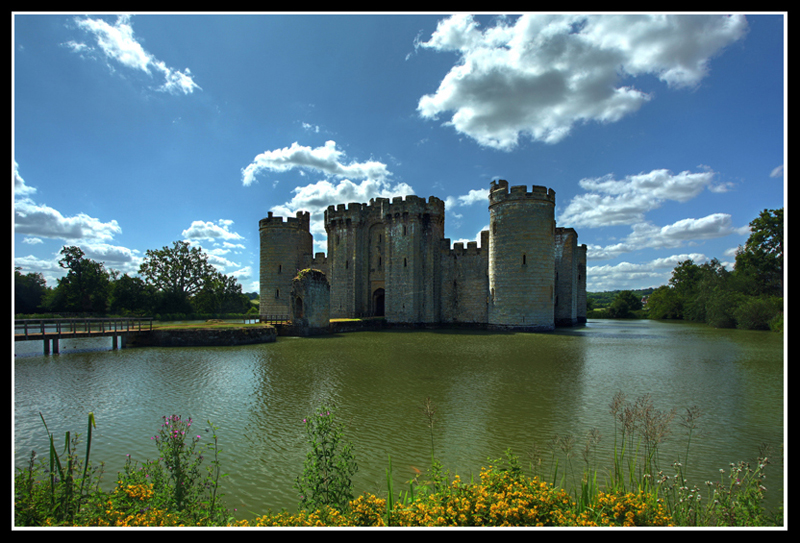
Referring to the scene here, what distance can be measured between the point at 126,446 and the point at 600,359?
49.3 ft

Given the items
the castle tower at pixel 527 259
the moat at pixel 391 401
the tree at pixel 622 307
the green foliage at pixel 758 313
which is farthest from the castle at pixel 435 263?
the tree at pixel 622 307

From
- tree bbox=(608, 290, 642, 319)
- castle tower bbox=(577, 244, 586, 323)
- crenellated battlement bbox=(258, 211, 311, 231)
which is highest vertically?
crenellated battlement bbox=(258, 211, 311, 231)

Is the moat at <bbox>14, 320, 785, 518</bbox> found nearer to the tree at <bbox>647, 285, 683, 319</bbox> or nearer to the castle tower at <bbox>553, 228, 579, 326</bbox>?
the castle tower at <bbox>553, 228, 579, 326</bbox>

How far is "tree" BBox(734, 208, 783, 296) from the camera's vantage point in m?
30.2

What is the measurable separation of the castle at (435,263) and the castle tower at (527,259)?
7 cm

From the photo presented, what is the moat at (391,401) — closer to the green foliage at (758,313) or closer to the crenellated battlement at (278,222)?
the green foliage at (758,313)

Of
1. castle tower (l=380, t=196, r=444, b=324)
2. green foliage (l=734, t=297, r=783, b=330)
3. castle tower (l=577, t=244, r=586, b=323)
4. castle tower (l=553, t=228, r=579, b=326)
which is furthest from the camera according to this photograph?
castle tower (l=577, t=244, r=586, b=323)

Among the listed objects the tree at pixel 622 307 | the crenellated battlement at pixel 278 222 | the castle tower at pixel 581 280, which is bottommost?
the tree at pixel 622 307

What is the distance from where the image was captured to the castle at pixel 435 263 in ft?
87.6

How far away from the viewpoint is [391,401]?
8.43 m

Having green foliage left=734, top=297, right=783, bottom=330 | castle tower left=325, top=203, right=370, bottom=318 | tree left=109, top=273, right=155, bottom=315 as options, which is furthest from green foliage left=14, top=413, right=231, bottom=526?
tree left=109, top=273, right=155, bottom=315

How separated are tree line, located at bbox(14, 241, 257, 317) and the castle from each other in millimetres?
14704
